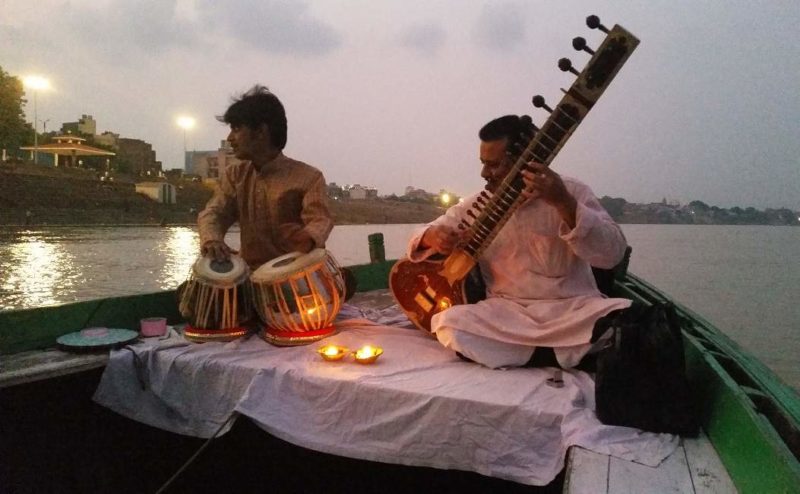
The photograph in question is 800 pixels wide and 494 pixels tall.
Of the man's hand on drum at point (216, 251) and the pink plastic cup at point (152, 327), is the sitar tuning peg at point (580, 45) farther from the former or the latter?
the pink plastic cup at point (152, 327)

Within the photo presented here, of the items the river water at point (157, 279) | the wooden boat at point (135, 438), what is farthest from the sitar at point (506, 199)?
the river water at point (157, 279)

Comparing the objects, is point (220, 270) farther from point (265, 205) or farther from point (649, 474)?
point (649, 474)

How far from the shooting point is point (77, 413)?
291cm

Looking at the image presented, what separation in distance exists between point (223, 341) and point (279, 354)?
14.4 inches

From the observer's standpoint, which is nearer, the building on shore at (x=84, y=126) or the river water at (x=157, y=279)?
the river water at (x=157, y=279)

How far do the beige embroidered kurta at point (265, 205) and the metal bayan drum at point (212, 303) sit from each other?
340mm

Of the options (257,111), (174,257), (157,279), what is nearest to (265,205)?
(257,111)

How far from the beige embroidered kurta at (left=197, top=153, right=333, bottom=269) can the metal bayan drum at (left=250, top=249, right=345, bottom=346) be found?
0.85 feet

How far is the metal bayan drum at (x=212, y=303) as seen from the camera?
317cm

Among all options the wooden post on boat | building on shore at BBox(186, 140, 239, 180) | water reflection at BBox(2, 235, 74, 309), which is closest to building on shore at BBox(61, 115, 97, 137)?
building on shore at BBox(186, 140, 239, 180)

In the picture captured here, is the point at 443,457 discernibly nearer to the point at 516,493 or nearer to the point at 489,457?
the point at 489,457

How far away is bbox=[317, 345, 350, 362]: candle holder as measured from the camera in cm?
281

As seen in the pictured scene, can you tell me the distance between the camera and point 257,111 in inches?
136

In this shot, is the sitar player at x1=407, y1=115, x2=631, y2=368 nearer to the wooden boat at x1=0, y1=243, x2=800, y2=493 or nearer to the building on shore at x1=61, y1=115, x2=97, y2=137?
the wooden boat at x1=0, y1=243, x2=800, y2=493
